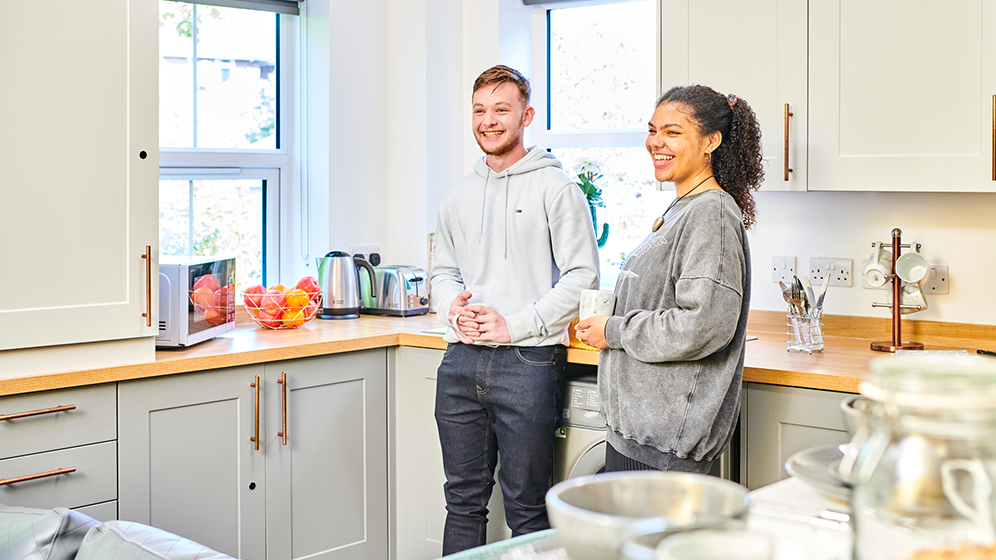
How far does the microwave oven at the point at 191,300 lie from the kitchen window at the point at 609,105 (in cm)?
140

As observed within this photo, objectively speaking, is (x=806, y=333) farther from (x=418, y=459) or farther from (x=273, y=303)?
(x=273, y=303)

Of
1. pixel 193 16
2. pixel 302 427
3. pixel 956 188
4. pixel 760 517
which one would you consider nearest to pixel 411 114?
pixel 193 16

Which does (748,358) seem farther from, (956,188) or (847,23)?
(847,23)

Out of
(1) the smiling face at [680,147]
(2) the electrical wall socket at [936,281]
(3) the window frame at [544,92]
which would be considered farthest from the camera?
(3) the window frame at [544,92]

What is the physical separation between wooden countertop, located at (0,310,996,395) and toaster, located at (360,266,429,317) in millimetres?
58

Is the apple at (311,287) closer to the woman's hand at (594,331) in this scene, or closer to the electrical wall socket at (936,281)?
the woman's hand at (594,331)

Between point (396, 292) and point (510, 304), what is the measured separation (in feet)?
3.35

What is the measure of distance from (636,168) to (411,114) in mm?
904

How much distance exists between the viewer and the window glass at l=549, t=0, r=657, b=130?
3.36 m

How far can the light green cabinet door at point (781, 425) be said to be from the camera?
2119 millimetres

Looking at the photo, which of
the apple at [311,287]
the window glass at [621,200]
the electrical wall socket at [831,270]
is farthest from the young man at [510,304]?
the window glass at [621,200]

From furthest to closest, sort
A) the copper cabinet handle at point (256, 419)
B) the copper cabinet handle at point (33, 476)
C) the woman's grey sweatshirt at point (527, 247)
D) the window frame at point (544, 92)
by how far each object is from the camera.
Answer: the window frame at point (544, 92) → the copper cabinet handle at point (256, 419) → the woman's grey sweatshirt at point (527, 247) → the copper cabinet handle at point (33, 476)

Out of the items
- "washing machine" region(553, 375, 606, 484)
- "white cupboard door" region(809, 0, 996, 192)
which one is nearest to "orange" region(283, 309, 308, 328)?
"washing machine" region(553, 375, 606, 484)

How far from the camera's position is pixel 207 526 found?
2.46 m
